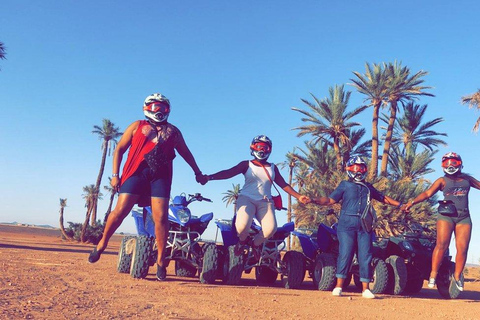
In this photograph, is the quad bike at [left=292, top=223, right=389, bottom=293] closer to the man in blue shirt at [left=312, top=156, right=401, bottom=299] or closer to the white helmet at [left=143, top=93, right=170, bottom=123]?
the man in blue shirt at [left=312, top=156, right=401, bottom=299]

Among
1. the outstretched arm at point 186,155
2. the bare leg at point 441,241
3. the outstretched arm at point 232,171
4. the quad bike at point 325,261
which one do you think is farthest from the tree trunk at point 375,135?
the outstretched arm at point 186,155

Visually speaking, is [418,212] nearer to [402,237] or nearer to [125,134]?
[402,237]

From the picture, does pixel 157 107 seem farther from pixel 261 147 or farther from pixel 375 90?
pixel 375 90

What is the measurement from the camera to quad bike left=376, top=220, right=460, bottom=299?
7320 mm

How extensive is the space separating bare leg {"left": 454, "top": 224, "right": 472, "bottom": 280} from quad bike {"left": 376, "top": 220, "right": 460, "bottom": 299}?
0.78 metres

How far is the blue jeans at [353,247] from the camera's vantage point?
621 centimetres

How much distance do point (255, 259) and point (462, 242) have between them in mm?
2970

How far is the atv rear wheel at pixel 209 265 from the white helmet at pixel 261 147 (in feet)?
4.81

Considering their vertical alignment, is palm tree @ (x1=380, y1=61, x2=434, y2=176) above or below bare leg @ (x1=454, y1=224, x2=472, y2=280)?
above

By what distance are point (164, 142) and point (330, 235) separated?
3254 mm

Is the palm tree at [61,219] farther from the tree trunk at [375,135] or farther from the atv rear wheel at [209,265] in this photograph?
the atv rear wheel at [209,265]

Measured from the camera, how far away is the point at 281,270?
7.00 meters

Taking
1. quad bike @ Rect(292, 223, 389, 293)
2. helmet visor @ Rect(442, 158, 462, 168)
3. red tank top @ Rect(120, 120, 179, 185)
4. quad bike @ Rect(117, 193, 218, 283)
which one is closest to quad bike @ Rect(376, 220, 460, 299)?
quad bike @ Rect(292, 223, 389, 293)

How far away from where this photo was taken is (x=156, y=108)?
579 cm
